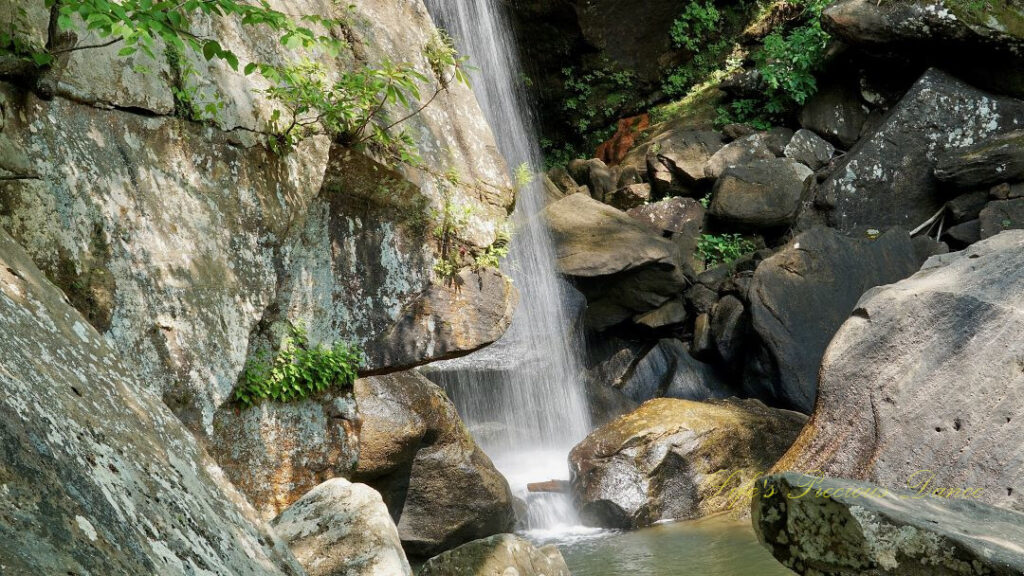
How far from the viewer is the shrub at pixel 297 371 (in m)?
4.84

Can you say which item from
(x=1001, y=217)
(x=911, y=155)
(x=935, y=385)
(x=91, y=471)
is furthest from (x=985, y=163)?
(x=91, y=471)

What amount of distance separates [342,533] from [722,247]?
997 centimetres

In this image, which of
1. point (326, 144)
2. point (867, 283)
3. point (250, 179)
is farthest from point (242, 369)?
point (867, 283)

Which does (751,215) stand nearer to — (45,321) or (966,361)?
(966,361)

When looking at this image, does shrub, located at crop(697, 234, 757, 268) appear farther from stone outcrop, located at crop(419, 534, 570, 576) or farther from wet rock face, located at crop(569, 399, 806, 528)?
stone outcrop, located at crop(419, 534, 570, 576)

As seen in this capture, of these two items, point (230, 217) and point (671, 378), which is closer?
point (230, 217)

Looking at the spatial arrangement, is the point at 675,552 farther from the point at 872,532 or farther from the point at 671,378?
the point at 671,378

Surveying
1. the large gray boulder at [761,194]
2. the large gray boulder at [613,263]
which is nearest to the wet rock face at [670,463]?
the large gray boulder at [613,263]

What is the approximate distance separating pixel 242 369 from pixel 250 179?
1098mm

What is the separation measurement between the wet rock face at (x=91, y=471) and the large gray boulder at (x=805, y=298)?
8.16m

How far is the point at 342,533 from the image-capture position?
145 inches

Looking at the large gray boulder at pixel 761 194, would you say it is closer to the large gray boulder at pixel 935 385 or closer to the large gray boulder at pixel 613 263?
the large gray boulder at pixel 613 263

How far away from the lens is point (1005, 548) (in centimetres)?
305

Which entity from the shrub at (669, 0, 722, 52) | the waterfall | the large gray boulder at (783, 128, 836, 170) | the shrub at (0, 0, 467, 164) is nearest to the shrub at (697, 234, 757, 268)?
the large gray boulder at (783, 128, 836, 170)
